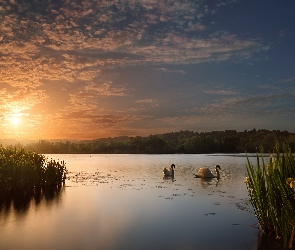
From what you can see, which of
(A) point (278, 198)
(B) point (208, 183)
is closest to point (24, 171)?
(B) point (208, 183)

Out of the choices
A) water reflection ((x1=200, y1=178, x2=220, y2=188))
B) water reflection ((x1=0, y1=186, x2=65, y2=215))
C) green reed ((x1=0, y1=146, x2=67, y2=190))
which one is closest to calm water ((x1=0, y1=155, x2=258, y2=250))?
water reflection ((x1=0, y1=186, x2=65, y2=215))

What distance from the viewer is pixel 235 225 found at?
1189cm

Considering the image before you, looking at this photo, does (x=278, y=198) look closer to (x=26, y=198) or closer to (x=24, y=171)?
(x=26, y=198)

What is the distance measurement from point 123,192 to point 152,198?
3.29 metres

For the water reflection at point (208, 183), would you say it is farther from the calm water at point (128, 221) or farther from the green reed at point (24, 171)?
the green reed at point (24, 171)

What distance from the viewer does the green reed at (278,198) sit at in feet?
27.7

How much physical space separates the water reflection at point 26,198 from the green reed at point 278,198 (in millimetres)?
10460

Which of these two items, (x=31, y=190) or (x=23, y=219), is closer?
(x=23, y=219)

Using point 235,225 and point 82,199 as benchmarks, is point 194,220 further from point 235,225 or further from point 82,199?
point 82,199

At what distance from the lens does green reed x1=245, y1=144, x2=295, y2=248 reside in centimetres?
845

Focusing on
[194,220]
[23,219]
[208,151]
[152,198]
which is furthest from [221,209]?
[208,151]

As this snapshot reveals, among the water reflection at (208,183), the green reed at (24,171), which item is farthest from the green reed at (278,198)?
the green reed at (24,171)

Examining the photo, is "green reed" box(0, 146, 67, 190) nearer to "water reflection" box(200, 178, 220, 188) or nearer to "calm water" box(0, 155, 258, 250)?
"calm water" box(0, 155, 258, 250)

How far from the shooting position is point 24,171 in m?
20.5
